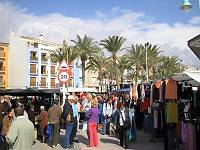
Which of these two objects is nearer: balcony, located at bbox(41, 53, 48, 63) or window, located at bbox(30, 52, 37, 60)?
window, located at bbox(30, 52, 37, 60)

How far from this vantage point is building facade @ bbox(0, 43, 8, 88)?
88.1 meters

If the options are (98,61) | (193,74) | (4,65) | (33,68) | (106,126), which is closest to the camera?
(193,74)

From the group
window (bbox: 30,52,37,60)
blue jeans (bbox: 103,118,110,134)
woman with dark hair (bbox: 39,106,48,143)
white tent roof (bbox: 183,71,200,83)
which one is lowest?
blue jeans (bbox: 103,118,110,134)

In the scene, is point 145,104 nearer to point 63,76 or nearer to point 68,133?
point 68,133

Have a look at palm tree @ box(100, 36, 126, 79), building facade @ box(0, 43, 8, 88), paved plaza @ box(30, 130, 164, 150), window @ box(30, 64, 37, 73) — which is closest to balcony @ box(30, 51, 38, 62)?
window @ box(30, 64, 37, 73)

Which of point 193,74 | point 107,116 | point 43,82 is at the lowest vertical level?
point 107,116

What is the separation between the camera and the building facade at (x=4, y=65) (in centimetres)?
8812

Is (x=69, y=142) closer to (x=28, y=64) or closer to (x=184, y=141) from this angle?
(x=184, y=141)

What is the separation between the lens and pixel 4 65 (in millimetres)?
88938

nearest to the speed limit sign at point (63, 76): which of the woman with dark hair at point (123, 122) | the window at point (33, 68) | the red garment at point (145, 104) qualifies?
the woman with dark hair at point (123, 122)

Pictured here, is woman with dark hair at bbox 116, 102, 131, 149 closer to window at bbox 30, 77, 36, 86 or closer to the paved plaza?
the paved plaza

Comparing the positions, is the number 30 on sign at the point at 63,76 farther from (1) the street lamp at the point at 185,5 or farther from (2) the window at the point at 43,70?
(2) the window at the point at 43,70

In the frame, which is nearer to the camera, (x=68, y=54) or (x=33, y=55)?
(x=68, y=54)

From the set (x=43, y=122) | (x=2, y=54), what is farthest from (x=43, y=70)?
(x=43, y=122)
